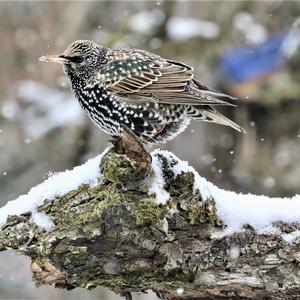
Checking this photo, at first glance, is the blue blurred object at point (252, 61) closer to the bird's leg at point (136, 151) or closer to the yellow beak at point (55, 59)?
the yellow beak at point (55, 59)

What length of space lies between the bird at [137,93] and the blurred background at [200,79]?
17.6ft

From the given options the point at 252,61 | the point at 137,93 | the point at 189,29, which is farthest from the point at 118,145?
the point at 189,29

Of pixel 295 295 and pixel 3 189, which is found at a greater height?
pixel 3 189

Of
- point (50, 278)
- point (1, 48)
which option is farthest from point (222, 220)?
point (1, 48)

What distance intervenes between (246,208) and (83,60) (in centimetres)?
163

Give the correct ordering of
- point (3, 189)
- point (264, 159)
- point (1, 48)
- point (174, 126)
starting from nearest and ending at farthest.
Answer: point (174, 126), point (3, 189), point (264, 159), point (1, 48)

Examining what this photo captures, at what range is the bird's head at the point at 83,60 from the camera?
4.97 meters

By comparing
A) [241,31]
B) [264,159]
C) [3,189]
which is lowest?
[3,189]

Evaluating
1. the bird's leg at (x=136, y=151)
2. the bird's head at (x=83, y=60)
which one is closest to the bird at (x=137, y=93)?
the bird's head at (x=83, y=60)

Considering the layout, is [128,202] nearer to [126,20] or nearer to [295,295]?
[295,295]

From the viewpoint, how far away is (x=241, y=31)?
38.5ft

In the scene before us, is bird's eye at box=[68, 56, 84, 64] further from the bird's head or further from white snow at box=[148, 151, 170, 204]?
white snow at box=[148, 151, 170, 204]

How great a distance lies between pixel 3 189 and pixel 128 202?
671cm

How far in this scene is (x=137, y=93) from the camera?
486cm
